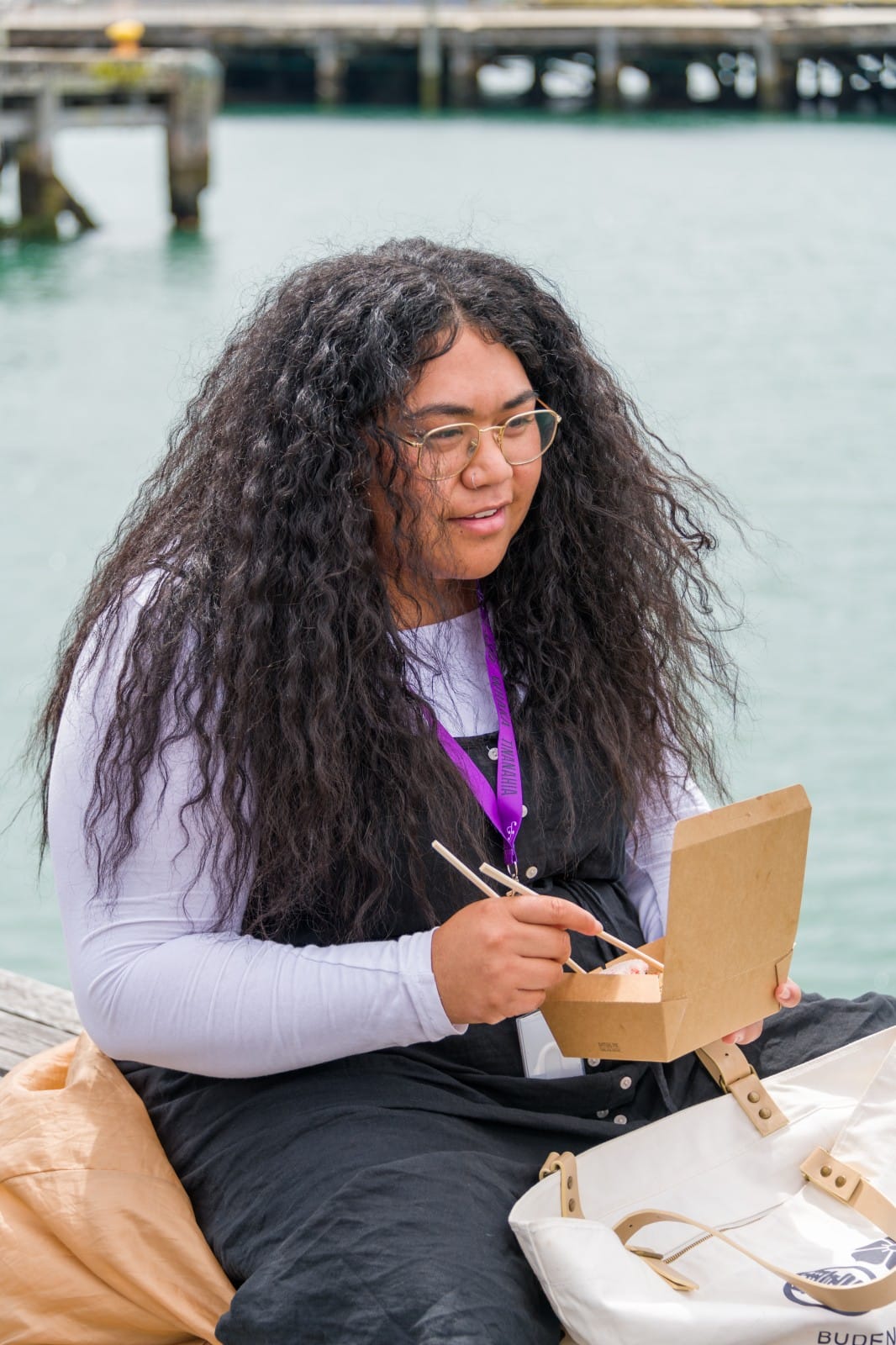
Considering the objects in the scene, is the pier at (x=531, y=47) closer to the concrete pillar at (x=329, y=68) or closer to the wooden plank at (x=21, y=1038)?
the concrete pillar at (x=329, y=68)

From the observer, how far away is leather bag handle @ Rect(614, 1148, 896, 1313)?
4.21 feet

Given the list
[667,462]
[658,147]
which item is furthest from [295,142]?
[667,462]

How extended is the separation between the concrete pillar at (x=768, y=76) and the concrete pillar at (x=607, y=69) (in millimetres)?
2302

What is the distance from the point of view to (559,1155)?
4.75 ft

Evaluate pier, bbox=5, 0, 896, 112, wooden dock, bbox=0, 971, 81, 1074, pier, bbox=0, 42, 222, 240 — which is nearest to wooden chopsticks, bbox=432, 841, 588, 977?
wooden dock, bbox=0, 971, 81, 1074

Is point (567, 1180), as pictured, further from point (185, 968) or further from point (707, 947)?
point (185, 968)

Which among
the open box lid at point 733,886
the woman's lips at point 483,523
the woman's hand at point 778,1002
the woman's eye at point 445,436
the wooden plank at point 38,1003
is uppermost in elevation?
the woman's eye at point 445,436

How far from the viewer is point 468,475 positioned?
5.11 feet

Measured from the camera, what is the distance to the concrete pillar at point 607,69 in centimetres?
2764

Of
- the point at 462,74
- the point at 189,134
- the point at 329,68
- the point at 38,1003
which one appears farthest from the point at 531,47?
the point at 38,1003

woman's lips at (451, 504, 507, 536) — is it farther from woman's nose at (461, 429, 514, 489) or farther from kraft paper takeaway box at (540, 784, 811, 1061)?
kraft paper takeaway box at (540, 784, 811, 1061)

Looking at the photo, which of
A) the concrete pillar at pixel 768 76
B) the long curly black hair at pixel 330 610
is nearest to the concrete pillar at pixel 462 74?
the concrete pillar at pixel 768 76

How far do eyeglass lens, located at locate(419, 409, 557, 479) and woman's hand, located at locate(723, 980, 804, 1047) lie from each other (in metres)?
0.54

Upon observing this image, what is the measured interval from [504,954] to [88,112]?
51.0 ft
